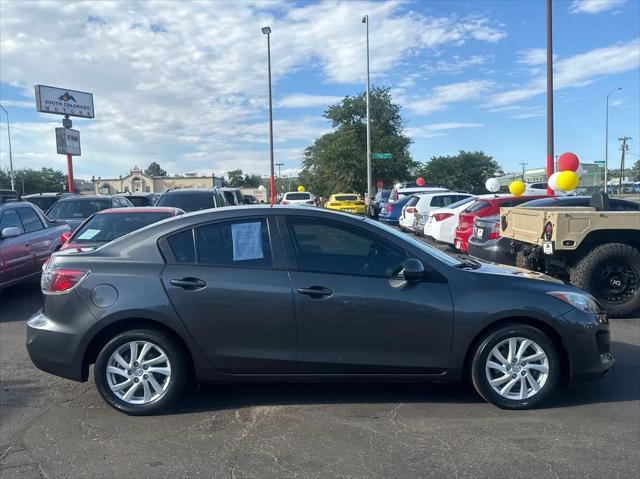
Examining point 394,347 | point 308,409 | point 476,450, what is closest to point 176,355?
point 308,409

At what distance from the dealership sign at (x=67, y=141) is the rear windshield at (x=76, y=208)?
19958 mm

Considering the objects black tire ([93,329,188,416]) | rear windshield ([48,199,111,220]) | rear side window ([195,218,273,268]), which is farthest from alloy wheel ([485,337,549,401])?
rear windshield ([48,199,111,220])

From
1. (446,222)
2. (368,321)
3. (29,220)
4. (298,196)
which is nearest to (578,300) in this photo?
(368,321)

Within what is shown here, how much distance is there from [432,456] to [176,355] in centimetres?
199

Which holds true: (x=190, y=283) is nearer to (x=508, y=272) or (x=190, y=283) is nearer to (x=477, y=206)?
(x=508, y=272)

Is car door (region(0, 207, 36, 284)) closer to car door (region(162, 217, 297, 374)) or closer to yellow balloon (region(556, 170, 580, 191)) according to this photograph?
car door (region(162, 217, 297, 374))

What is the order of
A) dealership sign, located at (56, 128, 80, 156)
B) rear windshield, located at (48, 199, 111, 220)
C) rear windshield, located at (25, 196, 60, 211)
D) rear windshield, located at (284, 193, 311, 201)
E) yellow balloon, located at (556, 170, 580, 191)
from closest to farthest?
1. yellow balloon, located at (556, 170, 580, 191)
2. rear windshield, located at (48, 199, 111, 220)
3. rear windshield, located at (25, 196, 60, 211)
4. rear windshield, located at (284, 193, 311, 201)
5. dealership sign, located at (56, 128, 80, 156)

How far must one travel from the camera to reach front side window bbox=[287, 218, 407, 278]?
165 inches

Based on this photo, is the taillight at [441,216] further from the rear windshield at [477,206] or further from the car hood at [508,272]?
the car hood at [508,272]

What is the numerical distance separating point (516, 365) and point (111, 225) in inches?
231

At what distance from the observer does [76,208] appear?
1280 cm

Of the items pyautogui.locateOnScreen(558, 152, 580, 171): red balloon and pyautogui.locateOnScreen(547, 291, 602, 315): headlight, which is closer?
pyautogui.locateOnScreen(547, 291, 602, 315): headlight

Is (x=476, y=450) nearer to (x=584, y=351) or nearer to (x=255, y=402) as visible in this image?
(x=584, y=351)

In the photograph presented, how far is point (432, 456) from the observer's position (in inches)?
137
